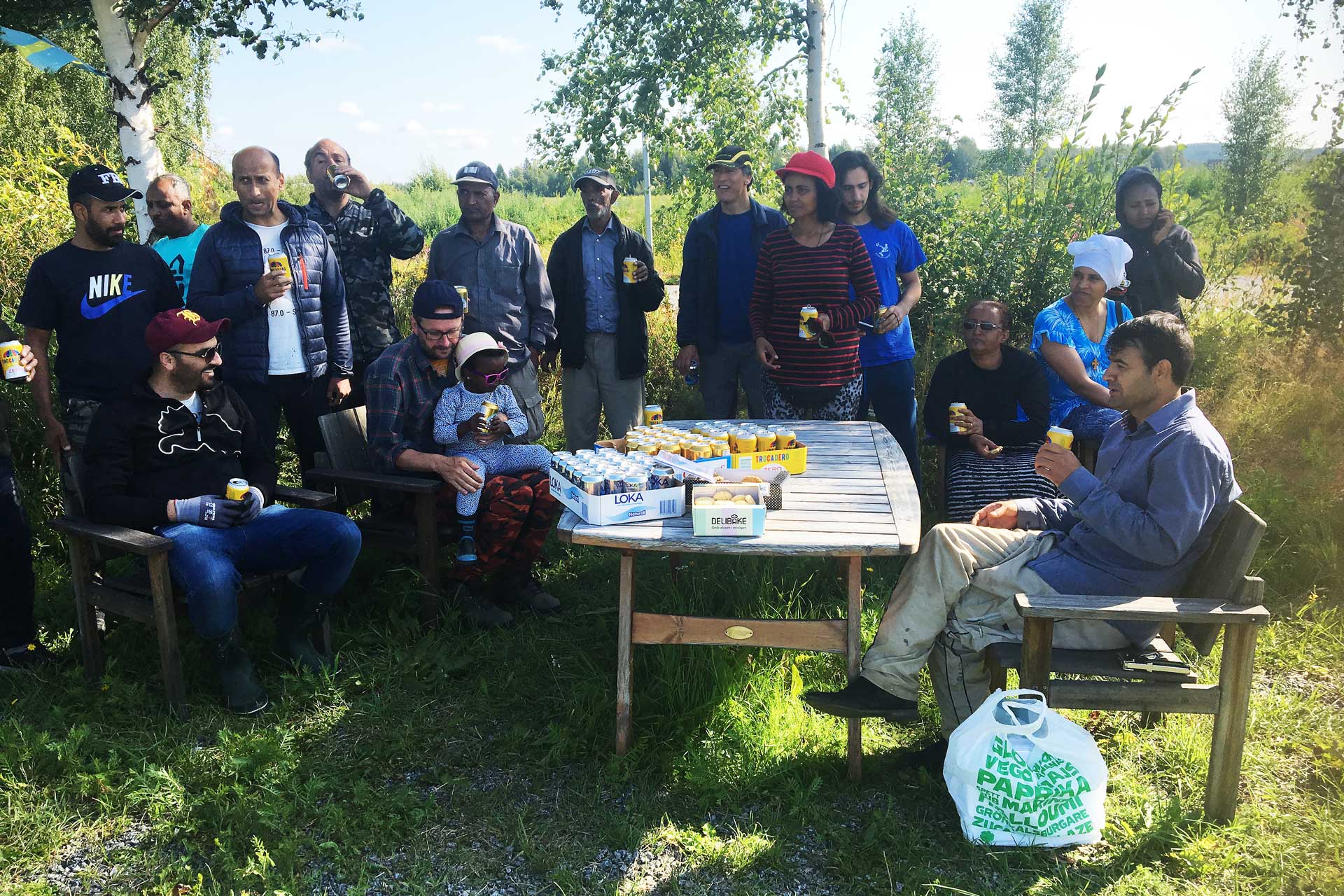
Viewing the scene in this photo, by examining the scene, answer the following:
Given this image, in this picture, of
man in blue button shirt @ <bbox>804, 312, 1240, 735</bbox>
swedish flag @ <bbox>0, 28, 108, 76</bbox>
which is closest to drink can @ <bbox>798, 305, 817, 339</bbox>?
man in blue button shirt @ <bbox>804, 312, 1240, 735</bbox>

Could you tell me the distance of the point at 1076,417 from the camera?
467cm

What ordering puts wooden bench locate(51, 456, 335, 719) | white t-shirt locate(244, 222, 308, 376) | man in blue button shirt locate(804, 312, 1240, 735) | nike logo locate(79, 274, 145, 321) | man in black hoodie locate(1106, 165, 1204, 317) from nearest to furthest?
man in blue button shirt locate(804, 312, 1240, 735), wooden bench locate(51, 456, 335, 719), nike logo locate(79, 274, 145, 321), white t-shirt locate(244, 222, 308, 376), man in black hoodie locate(1106, 165, 1204, 317)

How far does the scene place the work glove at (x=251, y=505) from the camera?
3.42 metres

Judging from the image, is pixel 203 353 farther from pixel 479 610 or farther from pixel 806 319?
pixel 806 319

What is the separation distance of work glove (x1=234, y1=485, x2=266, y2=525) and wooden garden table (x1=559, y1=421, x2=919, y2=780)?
4.24ft

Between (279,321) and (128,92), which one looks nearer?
(279,321)

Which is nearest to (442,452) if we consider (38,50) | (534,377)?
(534,377)

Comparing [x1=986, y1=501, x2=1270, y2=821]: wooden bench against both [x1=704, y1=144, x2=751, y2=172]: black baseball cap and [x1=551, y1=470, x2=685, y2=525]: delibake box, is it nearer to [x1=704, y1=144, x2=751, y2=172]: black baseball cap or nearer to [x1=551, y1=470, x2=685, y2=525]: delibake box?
[x1=551, y1=470, x2=685, y2=525]: delibake box

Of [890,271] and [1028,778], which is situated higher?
[890,271]

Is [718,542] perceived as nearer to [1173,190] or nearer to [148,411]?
[148,411]

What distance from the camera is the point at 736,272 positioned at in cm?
511

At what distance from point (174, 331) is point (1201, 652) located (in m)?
3.70

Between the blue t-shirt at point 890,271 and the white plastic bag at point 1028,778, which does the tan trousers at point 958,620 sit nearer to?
the white plastic bag at point 1028,778

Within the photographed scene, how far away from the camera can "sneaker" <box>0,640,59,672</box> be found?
3719 mm
